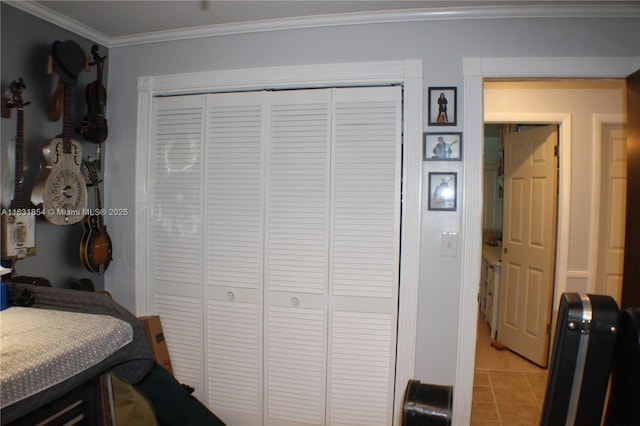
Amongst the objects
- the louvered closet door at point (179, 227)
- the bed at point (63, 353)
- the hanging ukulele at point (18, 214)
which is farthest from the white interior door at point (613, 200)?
the hanging ukulele at point (18, 214)

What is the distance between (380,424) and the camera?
184cm

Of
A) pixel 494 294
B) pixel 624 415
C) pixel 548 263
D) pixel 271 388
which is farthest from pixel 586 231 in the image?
pixel 271 388

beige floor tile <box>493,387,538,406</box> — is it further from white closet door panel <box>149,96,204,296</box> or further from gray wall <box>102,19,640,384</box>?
white closet door panel <box>149,96,204,296</box>

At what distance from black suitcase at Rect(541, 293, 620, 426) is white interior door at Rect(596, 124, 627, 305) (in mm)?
2019

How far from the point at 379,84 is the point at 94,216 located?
6.40 ft

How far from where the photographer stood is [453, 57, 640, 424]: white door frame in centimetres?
169

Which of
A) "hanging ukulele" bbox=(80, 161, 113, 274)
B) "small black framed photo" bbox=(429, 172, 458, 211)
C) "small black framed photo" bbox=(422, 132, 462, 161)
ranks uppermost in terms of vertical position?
"small black framed photo" bbox=(422, 132, 462, 161)

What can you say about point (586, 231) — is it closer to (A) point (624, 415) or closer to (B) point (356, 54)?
(A) point (624, 415)

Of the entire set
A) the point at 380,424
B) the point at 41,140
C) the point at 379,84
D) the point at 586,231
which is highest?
the point at 379,84

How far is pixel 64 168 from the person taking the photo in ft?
5.94

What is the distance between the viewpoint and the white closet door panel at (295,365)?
190 cm

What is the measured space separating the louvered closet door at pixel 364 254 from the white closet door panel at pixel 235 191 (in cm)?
48

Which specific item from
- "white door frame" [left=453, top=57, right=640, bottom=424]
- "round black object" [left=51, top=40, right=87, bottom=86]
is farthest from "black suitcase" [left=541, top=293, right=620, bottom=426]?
"round black object" [left=51, top=40, right=87, bottom=86]

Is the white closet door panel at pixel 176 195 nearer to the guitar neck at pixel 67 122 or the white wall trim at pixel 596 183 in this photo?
the guitar neck at pixel 67 122
